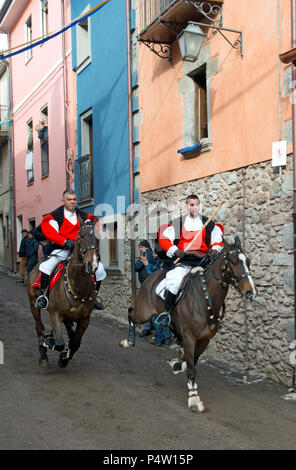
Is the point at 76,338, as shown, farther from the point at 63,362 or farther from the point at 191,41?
the point at 191,41

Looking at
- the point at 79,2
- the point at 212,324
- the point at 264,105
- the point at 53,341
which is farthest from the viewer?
the point at 79,2

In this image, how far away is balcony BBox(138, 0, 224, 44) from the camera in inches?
348

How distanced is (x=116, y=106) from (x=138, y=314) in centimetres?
725

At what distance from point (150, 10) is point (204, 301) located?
723cm

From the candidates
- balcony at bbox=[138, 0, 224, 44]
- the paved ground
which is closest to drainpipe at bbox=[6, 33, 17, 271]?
balcony at bbox=[138, 0, 224, 44]

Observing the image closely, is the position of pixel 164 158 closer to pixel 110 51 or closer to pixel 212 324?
pixel 110 51

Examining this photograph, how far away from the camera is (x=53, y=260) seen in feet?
25.9

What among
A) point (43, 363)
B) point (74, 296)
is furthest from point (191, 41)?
point (43, 363)

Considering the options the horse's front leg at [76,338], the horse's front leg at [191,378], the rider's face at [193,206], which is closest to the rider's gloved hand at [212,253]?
the rider's face at [193,206]

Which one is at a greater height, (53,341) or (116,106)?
(116,106)

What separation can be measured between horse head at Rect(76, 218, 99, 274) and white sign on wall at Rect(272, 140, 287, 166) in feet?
8.86

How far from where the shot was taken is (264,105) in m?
7.79

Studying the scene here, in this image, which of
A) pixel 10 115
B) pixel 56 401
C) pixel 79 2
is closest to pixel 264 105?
pixel 56 401

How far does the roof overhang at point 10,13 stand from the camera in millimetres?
20562
